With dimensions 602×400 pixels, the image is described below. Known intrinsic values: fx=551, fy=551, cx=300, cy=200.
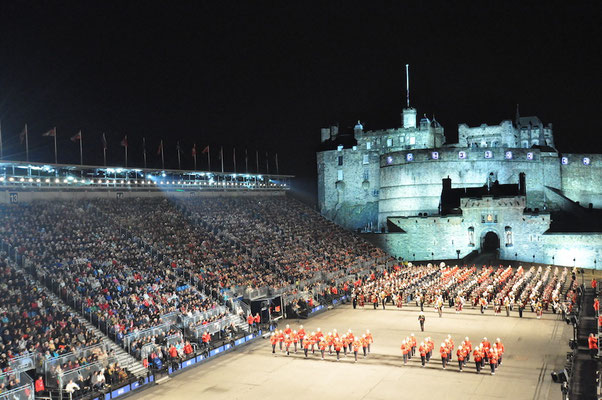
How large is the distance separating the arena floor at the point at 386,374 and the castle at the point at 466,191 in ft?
88.8

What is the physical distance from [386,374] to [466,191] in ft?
145

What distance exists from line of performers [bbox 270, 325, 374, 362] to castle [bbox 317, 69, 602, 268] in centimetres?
3600

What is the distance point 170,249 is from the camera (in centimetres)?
3894

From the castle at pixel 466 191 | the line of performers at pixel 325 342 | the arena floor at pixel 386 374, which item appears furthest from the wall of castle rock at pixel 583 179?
the line of performers at pixel 325 342

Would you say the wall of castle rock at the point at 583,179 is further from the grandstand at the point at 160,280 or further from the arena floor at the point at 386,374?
the arena floor at the point at 386,374

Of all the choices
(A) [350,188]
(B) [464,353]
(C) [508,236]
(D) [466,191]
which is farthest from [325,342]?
(A) [350,188]

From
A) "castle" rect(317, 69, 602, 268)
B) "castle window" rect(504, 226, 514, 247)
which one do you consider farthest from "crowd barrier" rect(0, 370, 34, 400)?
"castle window" rect(504, 226, 514, 247)

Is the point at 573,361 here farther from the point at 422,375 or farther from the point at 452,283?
the point at 452,283

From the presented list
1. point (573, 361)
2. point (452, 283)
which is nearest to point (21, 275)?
point (573, 361)

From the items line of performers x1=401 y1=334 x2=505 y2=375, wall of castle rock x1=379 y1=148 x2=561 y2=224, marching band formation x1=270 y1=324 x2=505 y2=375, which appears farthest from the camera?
wall of castle rock x1=379 y1=148 x2=561 y2=224

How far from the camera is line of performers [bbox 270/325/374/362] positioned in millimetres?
26117

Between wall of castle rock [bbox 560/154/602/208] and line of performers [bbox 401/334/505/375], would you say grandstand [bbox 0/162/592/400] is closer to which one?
line of performers [bbox 401/334/505/375]

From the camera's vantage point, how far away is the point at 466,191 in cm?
6406

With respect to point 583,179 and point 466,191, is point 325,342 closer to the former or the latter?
point 466,191
